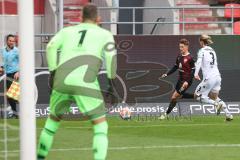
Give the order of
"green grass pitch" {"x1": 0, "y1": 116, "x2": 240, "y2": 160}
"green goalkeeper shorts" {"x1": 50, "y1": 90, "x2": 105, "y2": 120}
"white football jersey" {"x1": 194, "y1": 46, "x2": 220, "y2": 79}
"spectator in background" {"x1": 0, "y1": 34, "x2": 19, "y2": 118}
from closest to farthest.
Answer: "green goalkeeper shorts" {"x1": 50, "y1": 90, "x2": 105, "y2": 120} → "green grass pitch" {"x1": 0, "y1": 116, "x2": 240, "y2": 160} → "spectator in background" {"x1": 0, "y1": 34, "x2": 19, "y2": 118} → "white football jersey" {"x1": 194, "y1": 46, "x2": 220, "y2": 79}

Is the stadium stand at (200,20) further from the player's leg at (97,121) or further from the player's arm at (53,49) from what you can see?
the player's leg at (97,121)

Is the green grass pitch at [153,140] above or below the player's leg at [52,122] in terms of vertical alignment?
below

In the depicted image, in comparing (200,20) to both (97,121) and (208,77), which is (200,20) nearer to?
(208,77)

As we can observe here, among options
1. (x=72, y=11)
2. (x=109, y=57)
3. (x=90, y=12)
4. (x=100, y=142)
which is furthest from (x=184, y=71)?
(x=100, y=142)

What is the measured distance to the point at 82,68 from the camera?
988 centimetres

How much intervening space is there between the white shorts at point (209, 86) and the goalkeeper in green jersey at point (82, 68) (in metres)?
9.82

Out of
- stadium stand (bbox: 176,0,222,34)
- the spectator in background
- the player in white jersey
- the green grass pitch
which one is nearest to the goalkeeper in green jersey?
the green grass pitch

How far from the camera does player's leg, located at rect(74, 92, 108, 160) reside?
31.5 ft

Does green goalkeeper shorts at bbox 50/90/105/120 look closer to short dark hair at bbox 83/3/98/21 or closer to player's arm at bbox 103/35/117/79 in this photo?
player's arm at bbox 103/35/117/79

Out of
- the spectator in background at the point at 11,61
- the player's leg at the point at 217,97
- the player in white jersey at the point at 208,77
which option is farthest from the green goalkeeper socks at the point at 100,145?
the player in white jersey at the point at 208,77

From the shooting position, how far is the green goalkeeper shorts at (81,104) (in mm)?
9734

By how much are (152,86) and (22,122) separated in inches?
505

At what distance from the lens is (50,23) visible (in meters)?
24.4

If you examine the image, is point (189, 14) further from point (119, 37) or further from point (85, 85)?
point (85, 85)
